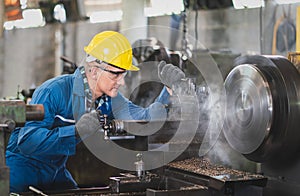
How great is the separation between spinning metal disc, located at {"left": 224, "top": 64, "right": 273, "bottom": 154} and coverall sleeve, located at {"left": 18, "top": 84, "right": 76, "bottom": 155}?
735 millimetres

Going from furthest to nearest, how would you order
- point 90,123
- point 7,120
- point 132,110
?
1. point 132,110
2. point 90,123
3. point 7,120

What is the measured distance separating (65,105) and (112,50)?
0.35 meters

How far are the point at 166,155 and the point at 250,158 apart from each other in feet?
1.42

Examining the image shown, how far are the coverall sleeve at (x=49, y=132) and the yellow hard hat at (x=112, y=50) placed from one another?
0.26 m

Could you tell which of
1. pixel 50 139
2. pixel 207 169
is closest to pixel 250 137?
pixel 207 169

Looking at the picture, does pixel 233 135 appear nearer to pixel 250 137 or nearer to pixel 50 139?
pixel 250 137

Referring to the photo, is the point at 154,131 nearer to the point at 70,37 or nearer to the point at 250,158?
the point at 250,158

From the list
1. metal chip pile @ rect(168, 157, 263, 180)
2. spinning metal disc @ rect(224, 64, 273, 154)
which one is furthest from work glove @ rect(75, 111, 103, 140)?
spinning metal disc @ rect(224, 64, 273, 154)

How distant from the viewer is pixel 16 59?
7215 millimetres

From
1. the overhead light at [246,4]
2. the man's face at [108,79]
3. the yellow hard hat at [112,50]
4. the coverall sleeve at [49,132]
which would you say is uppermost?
the overhead light at [246,4]

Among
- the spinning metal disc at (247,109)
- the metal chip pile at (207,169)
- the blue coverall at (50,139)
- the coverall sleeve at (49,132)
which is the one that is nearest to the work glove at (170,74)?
the blue coverall at (50,139)

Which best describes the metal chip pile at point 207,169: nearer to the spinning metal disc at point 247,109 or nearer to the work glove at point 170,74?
the spinning metal disc at point 247,109

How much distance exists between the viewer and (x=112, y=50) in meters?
2.55

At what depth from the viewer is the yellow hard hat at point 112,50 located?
2529 millimetres
